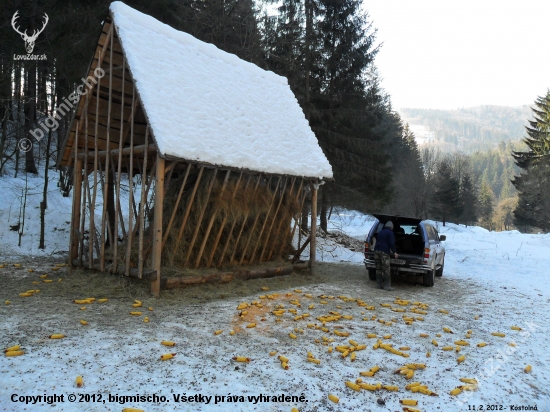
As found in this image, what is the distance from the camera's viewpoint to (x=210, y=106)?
31.6ft

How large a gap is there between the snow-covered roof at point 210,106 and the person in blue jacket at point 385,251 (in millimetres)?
2398

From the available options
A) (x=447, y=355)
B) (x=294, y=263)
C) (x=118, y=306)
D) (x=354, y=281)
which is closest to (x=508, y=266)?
(x=354, y=281)

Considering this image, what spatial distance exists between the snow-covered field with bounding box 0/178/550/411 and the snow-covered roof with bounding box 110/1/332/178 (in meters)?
3.11

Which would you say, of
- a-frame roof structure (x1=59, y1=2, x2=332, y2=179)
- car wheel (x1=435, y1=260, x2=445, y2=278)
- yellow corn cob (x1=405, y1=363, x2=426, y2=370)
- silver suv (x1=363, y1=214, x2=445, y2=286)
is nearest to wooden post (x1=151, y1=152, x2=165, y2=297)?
a-frame roof structure (x1=59, y1=2, x2=332, y2=179)

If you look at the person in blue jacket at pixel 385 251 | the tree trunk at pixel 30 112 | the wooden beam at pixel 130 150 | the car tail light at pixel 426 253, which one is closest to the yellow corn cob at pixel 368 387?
the wooden beam at pixel 130 150

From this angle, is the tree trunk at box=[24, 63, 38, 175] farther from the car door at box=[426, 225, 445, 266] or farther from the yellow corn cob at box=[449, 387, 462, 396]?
A: the yellow corn cob at box=[449, 387, 462, 396]

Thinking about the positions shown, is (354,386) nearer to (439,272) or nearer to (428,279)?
(428,279)

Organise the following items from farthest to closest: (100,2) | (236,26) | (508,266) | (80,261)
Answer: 1. (236,26)
2. (508,266)
3. (100,2)
4. (80,261)

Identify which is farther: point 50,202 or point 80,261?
point 50,202

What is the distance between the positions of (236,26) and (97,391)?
57.6ft

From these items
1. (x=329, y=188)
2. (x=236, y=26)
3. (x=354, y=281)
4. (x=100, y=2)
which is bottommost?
(x=354, y=281)

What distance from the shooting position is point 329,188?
1911 centimetres

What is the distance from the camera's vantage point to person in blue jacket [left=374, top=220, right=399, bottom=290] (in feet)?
33.2

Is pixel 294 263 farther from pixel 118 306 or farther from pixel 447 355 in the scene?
pixel 447 355
